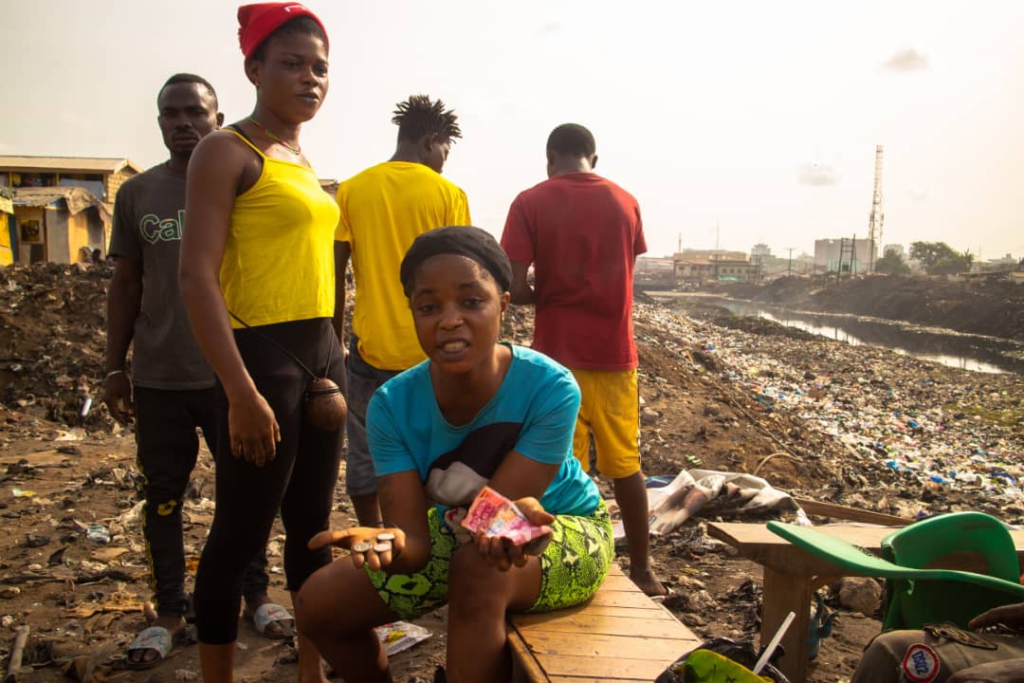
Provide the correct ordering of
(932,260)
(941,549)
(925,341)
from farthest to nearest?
1. (932,260)
2. (925,341)
3. (941,549)

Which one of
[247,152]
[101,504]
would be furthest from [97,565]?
[247,152]

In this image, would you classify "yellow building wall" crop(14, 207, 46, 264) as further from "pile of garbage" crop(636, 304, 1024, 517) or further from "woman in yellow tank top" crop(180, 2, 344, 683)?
"woman in yellow tank top" crop(180, 2, 344, 683)

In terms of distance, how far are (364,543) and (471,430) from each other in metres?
0.46

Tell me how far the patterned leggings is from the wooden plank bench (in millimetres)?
54

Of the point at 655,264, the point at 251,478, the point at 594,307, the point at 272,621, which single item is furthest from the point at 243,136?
the point at 655,264

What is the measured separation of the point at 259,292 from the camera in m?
1.99

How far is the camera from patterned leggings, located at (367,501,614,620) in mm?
1771

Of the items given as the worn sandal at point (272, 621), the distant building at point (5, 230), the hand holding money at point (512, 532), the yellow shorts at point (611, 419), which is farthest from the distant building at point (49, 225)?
the hand holding money at point (512, 532)

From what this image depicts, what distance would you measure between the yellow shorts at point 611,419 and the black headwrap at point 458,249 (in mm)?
1395

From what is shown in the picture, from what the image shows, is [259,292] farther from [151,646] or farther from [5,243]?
[5,243]

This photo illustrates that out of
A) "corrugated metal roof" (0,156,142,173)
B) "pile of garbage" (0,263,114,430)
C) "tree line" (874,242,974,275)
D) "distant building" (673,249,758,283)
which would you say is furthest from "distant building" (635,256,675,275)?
"pile of garbage" (0,263,114,430)

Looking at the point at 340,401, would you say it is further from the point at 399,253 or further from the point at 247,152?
the point at 399,253

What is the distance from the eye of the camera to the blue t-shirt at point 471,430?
1844mm

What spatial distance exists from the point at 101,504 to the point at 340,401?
114 inches
